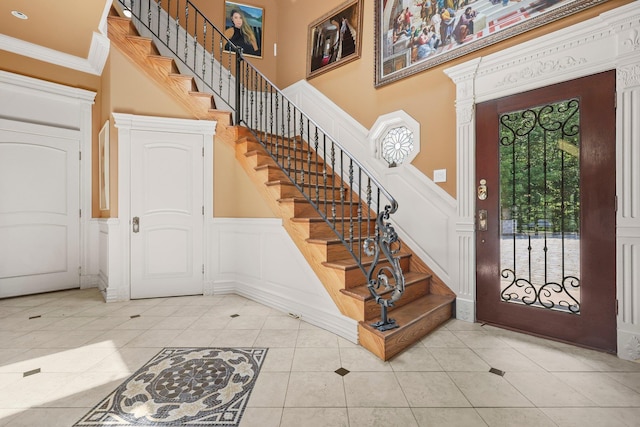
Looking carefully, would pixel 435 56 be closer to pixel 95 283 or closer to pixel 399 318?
pixel 399 318

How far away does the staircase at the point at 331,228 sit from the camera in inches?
96.7

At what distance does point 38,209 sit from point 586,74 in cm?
633

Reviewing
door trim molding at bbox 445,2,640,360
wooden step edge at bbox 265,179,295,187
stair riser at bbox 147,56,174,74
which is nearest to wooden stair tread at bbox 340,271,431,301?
door trim molding at bbox 445,2,640,360

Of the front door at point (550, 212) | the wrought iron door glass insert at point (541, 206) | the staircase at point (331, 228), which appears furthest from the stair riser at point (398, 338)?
the wrought iron door glass insert at point (541, 206)

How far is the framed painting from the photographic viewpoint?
263 cm

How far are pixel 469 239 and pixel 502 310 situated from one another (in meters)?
0.75

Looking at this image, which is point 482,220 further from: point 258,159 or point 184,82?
point 184,82

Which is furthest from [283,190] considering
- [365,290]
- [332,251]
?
[365,290]

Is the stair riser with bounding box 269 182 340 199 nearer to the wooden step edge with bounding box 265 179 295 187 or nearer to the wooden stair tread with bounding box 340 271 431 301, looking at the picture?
the wooden step edge with bounding box 265 179 295 187

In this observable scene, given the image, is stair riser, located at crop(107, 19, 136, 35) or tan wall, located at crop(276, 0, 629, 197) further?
stair riser, located at crop(107, 19, 136, 35)

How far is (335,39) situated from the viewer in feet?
14.9

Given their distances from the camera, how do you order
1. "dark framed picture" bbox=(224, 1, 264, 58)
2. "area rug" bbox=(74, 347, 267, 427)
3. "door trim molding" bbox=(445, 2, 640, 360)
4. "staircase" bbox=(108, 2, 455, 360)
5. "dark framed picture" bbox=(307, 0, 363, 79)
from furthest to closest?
"dark framed picture" bbox=(224, 1, 264, 58) → "dark framed picture" bbox=(307, 0, 363, 79) → "staircase" bbox=(108, 2, 455, 360) → "door trim molding" bbox=(445, 2, 640, 360) → "area rug" bbox=(74, 347, 267, 427)

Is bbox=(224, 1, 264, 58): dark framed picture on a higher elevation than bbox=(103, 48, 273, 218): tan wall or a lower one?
higher

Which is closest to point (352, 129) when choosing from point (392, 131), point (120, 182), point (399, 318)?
point (392, 131)
